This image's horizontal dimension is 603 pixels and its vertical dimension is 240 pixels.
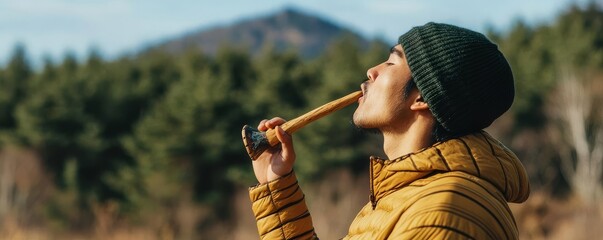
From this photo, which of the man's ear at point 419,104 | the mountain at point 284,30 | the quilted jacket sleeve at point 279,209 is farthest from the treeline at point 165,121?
the mountain at point 284,30

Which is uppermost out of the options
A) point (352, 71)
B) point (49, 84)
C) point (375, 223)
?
point (49, 84)

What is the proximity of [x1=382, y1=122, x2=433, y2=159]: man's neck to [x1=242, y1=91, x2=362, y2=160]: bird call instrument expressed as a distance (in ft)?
0.66

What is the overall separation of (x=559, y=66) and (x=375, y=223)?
2563 cm

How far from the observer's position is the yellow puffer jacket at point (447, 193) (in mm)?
2000

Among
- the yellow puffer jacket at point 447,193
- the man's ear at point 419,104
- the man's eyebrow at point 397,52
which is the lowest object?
the yellow puffer jacket at point 447,193

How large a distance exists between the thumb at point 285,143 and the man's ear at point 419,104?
0.41 meters

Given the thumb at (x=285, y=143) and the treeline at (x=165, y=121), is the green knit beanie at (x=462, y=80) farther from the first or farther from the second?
the treeline at (x=165, y=121)

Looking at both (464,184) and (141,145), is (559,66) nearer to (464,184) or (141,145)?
(141,145)

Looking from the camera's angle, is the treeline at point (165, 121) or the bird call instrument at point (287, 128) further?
the treeline at point (165, 121)

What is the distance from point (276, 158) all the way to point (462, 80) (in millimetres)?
628

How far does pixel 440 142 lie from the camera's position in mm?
2264

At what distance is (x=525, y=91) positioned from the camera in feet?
89.0

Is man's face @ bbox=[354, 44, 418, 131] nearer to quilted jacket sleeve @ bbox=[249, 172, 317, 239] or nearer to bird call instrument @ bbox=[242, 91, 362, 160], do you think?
bird call instrument @ bbox=[242, 91, 362, 160]

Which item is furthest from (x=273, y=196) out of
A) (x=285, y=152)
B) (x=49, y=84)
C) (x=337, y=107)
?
(x=49, y=84)
